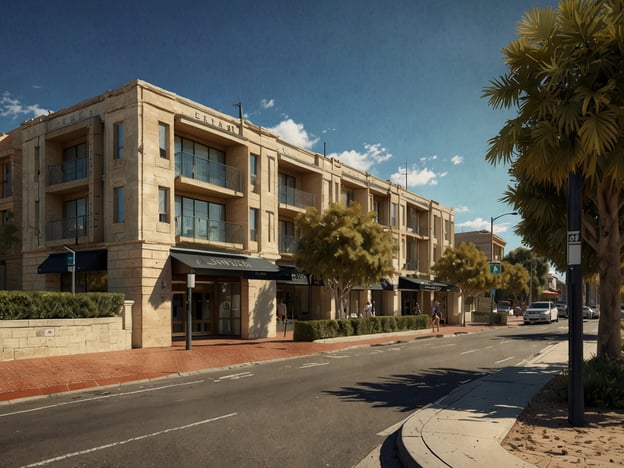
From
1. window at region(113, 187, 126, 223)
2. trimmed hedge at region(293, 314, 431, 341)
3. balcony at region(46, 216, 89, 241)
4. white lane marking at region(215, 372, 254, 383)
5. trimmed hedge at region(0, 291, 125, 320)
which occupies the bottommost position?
trimmed hedge at region(293, 314, 431, 341)

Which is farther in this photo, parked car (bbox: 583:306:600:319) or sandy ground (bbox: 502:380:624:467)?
parked car (bbox: 583:306:600:319)

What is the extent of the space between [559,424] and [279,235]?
23.5 metres

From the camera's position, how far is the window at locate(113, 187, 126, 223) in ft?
70.1

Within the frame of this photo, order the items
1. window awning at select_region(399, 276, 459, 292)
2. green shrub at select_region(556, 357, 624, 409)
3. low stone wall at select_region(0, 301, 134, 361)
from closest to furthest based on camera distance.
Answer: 1. green shrub at select_region(556, 357, 624, 409)
2. low stone wall at select_region(0, 301, 134, 361)
3. window awning at select_region(399, 276, 459, 292)

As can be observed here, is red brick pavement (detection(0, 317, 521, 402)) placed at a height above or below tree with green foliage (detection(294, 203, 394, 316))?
below

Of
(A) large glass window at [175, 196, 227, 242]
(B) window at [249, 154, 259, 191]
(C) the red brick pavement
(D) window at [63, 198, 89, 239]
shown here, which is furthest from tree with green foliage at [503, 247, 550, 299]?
(D) window at [63, 198, 89, 239]

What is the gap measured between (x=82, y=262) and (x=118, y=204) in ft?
9.36

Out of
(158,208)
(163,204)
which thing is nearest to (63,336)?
(158,208)

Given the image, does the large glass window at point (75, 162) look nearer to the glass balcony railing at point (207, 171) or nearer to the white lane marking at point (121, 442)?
the glass balcony railing at point (207, 171)

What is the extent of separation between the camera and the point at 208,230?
24.0m

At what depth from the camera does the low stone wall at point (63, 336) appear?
15555mm

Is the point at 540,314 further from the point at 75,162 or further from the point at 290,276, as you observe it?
the point at 75,162

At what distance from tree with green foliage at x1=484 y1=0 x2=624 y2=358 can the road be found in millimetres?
5096

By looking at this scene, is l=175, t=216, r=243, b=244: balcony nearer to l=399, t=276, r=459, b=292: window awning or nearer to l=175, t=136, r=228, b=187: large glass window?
l=175, t=136, r=228, b=187: large glass window
